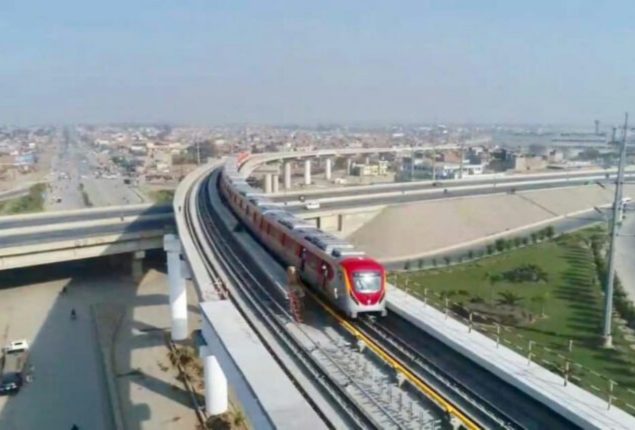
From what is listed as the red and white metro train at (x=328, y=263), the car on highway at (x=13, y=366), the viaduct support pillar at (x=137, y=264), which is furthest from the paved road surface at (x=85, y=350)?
the red and white metro train at (x=328, y=263)

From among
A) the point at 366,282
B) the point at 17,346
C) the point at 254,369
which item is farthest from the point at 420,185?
the point at 254,369

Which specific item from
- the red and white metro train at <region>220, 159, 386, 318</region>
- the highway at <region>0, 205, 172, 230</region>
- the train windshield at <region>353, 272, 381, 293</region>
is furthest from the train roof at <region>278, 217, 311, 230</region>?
the highway at <region>0, 205, 172, 230</region>

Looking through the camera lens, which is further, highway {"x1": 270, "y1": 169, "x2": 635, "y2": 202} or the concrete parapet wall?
highway {"x1": 270, "y1": 169, "x2": 635, "y2": 202}

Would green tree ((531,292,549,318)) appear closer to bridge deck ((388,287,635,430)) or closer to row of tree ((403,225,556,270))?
row of tree ((403,225,556,270))

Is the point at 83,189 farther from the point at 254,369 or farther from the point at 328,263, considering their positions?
the point at 254,369

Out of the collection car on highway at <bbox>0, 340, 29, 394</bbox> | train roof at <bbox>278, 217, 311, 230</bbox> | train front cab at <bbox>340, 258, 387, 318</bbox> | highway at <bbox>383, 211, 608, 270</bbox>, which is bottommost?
highway at <bbox>383, 211, 608, 270</bbox>

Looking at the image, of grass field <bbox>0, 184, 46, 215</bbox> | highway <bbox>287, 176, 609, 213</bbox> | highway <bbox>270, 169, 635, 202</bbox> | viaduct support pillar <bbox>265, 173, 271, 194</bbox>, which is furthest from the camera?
viaduct support pillar <bbox>265, 173, 271, 194</bbox>

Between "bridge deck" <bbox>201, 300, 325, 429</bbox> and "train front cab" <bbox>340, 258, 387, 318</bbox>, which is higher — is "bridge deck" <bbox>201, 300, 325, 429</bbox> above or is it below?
below

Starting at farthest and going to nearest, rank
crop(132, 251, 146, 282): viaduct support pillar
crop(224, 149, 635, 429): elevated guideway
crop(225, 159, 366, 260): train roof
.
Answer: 1. crop(132, 251, 146, 282): viaduct support pillar
2. crop(225, 159, 366, 260): train roof
3. crop(224, 149, 635, 429): elevated guideway
